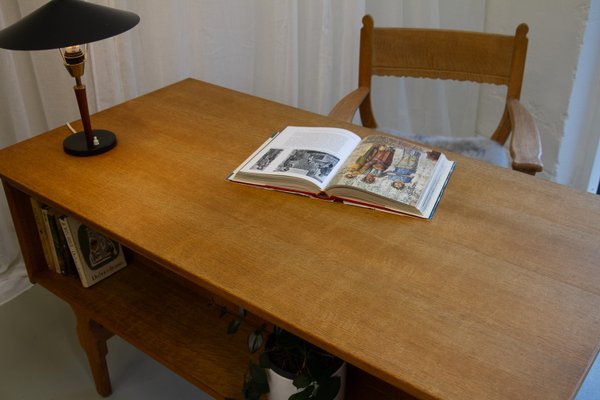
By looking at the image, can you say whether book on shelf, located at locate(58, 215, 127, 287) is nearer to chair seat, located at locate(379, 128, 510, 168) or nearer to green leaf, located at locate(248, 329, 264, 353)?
green leaf, located at locate(248, 329, 264, 353)

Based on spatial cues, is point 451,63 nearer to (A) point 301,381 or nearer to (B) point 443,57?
(B) point 443,57

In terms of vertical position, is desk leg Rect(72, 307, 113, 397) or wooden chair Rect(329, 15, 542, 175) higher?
wooden chair Rect(329, 15, 542, 175)

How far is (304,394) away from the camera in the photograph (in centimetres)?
103

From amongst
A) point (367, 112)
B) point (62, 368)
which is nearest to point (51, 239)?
point (62, 368)

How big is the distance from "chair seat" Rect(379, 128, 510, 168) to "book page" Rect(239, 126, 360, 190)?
1.29 feet

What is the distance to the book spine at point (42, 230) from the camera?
1400 millimetres

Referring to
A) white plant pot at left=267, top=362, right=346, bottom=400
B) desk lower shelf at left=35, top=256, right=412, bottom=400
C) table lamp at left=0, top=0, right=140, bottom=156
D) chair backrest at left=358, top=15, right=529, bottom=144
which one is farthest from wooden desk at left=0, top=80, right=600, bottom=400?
chair backrest at left=358, top=15, right=529, bottom=144

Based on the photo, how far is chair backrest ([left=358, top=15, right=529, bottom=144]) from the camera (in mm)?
1712

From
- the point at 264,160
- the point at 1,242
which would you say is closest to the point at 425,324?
the point at 264,160

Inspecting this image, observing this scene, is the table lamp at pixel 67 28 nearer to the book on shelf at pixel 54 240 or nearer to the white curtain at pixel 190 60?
the book on shelf at pixel 54 240

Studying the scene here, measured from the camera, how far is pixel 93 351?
153 cm

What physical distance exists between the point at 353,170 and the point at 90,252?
653mm

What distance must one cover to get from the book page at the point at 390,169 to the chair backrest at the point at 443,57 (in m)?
0.48

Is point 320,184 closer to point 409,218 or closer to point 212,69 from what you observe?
point 409,218
